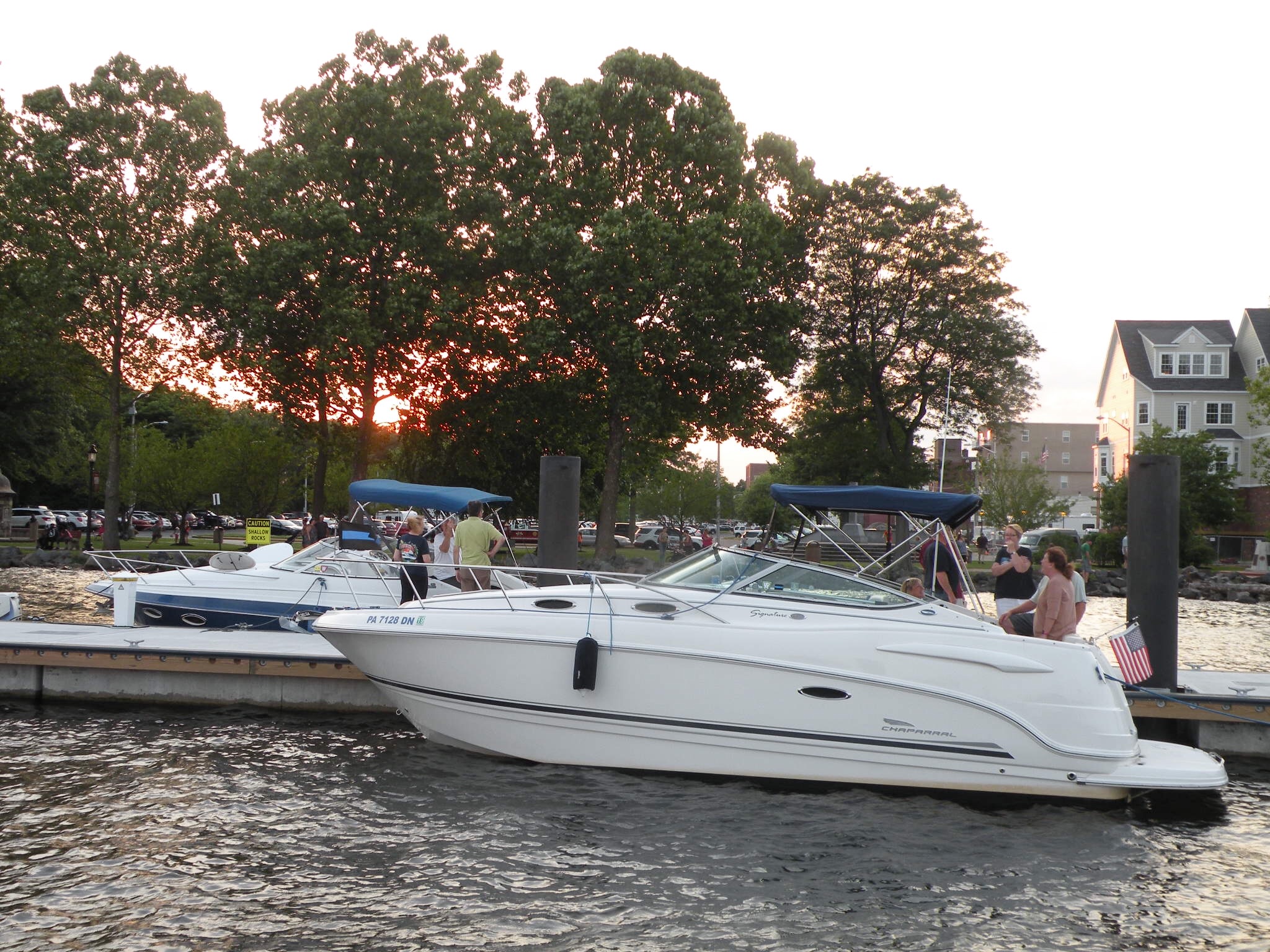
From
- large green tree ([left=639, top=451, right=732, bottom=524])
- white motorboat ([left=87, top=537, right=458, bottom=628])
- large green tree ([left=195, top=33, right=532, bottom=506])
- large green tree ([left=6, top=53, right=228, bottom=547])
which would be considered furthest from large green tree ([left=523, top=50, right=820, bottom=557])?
large green tree ([left=639, top=451, right=732, bottom=524])

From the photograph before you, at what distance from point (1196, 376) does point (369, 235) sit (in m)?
49.4

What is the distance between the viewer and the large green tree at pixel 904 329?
4428 cm

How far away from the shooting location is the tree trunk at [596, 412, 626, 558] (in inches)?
1387

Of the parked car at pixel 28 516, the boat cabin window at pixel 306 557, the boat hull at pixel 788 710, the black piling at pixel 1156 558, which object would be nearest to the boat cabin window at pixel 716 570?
the boat hull at pixel 788 710

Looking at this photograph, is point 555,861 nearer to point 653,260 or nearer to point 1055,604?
point 1055,604

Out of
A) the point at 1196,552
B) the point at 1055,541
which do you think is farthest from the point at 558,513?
the point at 1196,552

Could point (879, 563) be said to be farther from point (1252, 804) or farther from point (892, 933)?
point (892, 933)

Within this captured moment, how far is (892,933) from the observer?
653 centimetres

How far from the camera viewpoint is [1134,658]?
10.6 m

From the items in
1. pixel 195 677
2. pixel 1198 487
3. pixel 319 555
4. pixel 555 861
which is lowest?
pixel 555 861

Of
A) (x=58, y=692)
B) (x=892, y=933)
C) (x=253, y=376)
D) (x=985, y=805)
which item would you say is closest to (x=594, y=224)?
(x=253, y=376)

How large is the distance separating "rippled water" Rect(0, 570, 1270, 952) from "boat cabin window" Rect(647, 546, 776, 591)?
171cm

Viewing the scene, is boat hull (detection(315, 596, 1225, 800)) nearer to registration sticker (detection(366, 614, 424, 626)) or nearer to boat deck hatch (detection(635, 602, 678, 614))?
registration sticker (detection(366, 614, 424, 626))

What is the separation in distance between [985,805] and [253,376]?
31.5 metres
